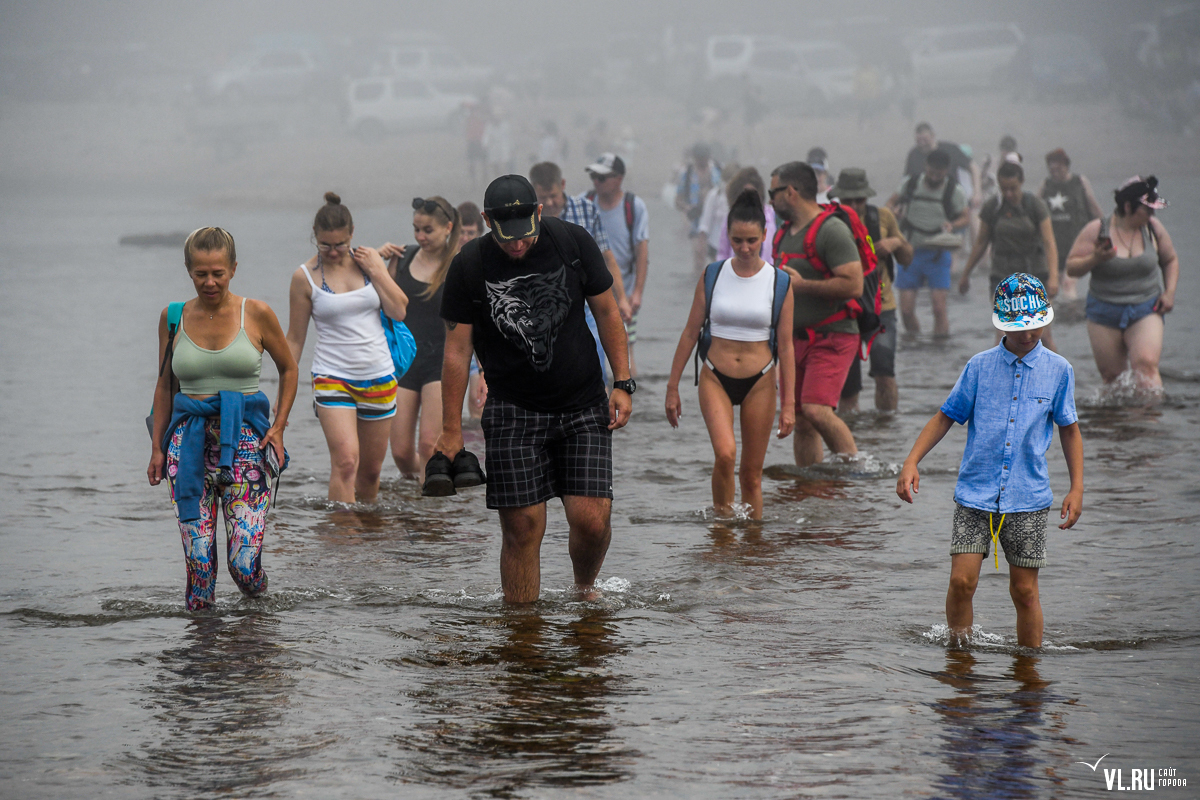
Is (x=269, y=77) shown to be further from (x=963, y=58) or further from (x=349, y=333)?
(x=349, y=333)

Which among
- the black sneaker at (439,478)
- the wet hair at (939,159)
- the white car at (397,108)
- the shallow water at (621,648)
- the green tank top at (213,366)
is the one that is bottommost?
the shallow water at (621,648)

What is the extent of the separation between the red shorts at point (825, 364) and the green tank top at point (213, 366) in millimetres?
3597

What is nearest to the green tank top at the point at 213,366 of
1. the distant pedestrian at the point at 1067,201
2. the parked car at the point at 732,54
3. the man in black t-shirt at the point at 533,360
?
the man in black t-shirt at the point at 533,360

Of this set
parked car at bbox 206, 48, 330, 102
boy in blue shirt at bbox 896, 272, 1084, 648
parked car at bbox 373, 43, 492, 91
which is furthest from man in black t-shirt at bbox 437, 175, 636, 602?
parked car at bbox 206, 48, 330, 102

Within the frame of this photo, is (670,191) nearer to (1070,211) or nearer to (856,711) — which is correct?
(1070,211)

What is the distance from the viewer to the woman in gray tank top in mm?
10758

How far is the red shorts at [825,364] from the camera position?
8.54 meters

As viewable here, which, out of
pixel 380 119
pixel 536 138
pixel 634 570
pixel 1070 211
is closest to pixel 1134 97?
pixel 536 138

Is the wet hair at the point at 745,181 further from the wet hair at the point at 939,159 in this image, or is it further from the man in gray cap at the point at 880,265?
the wet hair at the point at 939,159

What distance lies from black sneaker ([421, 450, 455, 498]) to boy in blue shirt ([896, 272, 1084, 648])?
1.67 meters

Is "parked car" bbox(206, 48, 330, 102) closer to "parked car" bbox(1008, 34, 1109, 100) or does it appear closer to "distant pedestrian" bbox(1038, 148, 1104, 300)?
"parked car" bbox(1008, 34, 1109, 100)

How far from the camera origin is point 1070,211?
15844 millimetres
